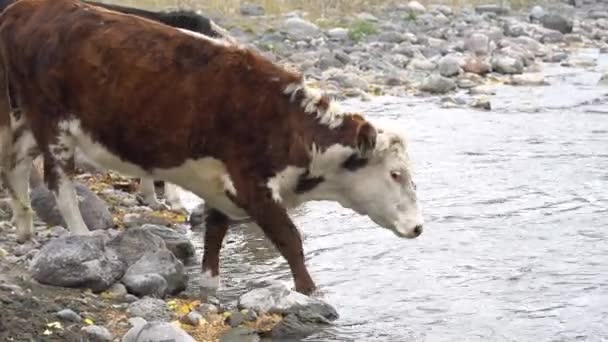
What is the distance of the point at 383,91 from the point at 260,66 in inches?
486

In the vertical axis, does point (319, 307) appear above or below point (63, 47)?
below

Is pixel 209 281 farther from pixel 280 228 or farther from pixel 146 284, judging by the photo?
pixel 280 228

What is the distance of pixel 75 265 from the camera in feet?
25.1

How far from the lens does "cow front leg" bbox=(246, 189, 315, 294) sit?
25.7ft

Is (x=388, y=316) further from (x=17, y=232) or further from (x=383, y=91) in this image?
(x=383, y=91)

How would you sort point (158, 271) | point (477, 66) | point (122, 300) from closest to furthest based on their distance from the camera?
point (122, 300), point (158, 271), point (477, 66)

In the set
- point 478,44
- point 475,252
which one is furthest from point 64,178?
point 478,44

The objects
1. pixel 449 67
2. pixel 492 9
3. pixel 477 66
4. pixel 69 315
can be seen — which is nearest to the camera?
pixel 69 315

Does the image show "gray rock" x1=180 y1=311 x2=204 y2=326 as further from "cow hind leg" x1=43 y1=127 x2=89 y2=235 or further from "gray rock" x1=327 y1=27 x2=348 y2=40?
"gray rock" x1=327 y1=27 x2=348 y2=40

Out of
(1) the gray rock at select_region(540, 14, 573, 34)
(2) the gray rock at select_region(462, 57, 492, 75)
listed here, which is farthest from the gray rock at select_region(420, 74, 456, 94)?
(1) the gray rock at select_region(540, 14, 573, 34)

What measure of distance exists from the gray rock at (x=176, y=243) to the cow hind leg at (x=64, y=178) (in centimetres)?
55

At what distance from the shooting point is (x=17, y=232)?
355 inches

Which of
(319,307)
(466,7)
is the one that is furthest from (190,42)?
(466,7)

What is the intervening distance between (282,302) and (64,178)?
2.16 m
